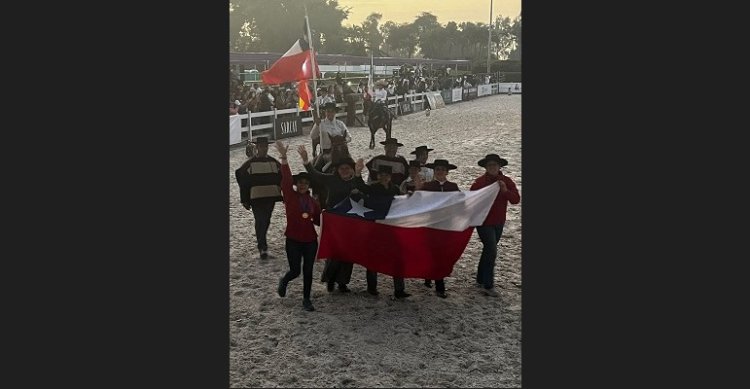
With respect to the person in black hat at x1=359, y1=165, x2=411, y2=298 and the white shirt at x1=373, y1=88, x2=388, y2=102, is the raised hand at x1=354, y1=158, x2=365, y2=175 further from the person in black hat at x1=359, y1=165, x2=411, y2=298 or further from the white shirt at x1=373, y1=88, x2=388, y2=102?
the white shirt at x1=373, y1=88, x2=388, y2=102

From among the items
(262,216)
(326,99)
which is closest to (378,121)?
(326,99)

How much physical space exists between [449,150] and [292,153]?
4.61 meters

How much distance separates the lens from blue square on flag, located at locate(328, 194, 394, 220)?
702 centimetres

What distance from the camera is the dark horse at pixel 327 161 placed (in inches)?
313

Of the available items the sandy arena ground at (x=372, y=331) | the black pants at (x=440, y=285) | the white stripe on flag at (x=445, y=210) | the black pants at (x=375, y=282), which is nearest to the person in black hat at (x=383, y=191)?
the black pants at (x=375, y=282)

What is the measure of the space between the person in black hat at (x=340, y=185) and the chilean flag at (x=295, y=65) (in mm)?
2753

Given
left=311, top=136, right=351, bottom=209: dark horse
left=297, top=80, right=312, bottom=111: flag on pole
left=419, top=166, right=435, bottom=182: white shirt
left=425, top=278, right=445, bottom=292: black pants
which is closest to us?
left=425, top=278, right=445, bottom=292: black pants

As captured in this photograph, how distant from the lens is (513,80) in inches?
1861

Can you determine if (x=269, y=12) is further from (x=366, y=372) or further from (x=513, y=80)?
(x=513, y=80)

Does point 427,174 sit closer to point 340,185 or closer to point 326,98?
point 340,185

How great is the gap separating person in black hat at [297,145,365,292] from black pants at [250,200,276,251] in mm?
1449

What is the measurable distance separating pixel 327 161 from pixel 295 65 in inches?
70.2

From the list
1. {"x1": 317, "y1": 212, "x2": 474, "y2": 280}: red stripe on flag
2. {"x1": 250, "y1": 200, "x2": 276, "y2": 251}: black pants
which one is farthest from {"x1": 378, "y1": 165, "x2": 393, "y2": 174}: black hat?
{"x1": 250, "y1": 200, "x2": 276, "y2": 251}: black pants

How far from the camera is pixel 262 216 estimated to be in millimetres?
8664
